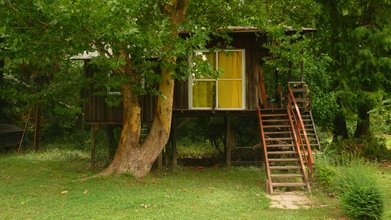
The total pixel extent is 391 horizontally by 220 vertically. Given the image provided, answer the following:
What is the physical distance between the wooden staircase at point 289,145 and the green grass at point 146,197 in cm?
60

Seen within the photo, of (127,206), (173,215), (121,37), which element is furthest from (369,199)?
(121,37)

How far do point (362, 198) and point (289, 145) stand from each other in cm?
518

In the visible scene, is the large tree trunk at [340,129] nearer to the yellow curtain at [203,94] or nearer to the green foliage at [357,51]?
the green foliage at [357,51]

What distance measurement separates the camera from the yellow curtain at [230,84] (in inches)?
604

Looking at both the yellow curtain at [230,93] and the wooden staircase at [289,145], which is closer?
the wooden staircase at [289,145]

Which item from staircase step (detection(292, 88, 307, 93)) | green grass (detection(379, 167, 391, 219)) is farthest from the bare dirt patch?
staircase step (detection(292, 88, 307, 93))

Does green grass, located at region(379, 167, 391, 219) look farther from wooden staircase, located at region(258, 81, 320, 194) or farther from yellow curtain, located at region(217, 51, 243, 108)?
yellow curtain, located at region(217, 51, 243, 108)

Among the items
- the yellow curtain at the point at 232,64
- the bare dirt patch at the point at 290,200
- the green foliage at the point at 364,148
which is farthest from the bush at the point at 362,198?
the green foliage at the point at 364,148

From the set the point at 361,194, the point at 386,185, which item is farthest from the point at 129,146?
the point at 386,185

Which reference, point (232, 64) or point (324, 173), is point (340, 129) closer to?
point (232, 64)

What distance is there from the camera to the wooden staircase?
12.0 meters

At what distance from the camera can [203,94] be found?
15.5m

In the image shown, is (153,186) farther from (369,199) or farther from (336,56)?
(336,56)

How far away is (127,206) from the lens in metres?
9.91
